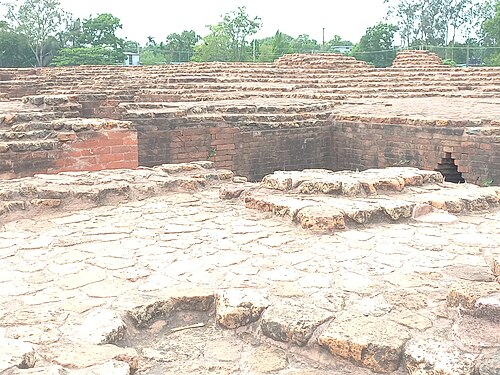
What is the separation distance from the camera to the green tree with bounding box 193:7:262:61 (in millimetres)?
41312

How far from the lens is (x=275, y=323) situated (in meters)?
2.29

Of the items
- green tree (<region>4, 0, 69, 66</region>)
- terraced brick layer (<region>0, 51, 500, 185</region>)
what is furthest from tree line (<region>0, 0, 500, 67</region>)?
terraced brick layer (<region>0, 51, 500, 185</region>)

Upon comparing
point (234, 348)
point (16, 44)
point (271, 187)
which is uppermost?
point (16, 44)

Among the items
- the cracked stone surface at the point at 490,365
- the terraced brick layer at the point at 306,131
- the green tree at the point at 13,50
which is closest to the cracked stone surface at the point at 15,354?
the cracked stone surface at the point at 490,365

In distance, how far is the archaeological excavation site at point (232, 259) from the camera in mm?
2133

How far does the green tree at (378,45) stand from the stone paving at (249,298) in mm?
29269

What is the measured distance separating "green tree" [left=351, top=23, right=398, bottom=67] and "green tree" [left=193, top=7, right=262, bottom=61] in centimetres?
984

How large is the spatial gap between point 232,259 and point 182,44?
142 feet

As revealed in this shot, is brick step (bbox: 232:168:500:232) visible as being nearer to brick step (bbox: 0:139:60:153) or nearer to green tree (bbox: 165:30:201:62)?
brick step (bbox: 0:139:60:153)

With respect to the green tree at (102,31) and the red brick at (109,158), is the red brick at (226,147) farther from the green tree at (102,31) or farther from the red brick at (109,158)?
the green tree at (102,31)

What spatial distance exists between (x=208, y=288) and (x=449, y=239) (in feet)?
4.54

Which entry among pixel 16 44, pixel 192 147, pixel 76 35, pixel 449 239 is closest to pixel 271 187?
pixel 449 239

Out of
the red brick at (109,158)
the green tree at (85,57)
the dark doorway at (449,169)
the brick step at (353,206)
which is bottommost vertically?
the dark doorway at (449,169)

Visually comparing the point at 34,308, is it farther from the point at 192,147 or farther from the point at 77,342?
the point at 192,147
